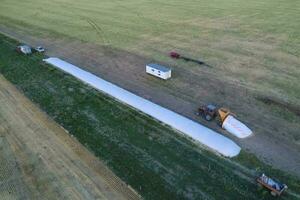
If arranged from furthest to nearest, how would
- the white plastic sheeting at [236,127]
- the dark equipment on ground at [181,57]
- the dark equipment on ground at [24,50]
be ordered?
the dark equipment on ground at [24,50] → the dark equipment on ground at [181,57] → the white plastic sheeting at [236,127]

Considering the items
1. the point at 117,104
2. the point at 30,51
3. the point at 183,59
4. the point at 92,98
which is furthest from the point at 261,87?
the point at 30,51

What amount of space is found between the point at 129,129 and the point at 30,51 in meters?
25.9

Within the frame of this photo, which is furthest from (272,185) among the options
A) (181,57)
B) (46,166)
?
(181,57)

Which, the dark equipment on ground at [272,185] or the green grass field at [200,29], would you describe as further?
the green grass field at [200,29]

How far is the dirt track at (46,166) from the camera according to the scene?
21.4 metres

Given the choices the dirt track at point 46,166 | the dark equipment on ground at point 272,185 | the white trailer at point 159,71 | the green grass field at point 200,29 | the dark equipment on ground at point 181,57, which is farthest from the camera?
the dark equipment on ground at point 181,57

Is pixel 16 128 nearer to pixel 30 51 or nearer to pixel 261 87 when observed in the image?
pixel 30 51

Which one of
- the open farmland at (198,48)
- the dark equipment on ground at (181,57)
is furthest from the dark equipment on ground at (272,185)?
the dark equipment on ground at (181,57)

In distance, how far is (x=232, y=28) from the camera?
179ft

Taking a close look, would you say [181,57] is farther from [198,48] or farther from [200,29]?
[200,29]

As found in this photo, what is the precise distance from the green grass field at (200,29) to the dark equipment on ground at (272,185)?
12918 millimetres

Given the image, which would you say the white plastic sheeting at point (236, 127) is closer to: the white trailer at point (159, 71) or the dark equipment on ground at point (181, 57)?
the white trailer at point (159, 71)

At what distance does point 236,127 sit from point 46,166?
1563cm

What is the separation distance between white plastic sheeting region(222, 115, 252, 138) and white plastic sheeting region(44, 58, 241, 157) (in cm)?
134
